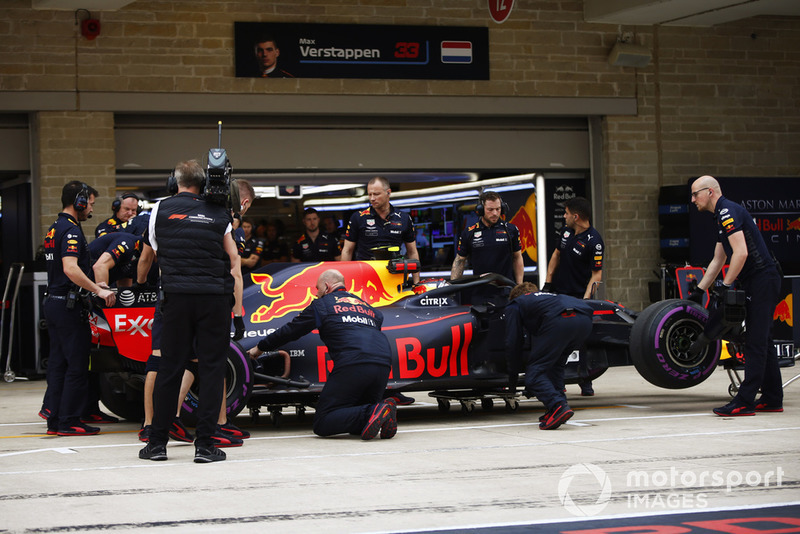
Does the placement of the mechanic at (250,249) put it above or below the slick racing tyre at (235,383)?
above

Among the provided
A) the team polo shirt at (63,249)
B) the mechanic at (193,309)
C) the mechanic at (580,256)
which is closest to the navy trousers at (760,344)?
the mechanic at (580,256)

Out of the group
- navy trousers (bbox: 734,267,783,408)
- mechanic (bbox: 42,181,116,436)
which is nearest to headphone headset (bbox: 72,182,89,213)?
mechanic (bbox: 42,181,116,436)

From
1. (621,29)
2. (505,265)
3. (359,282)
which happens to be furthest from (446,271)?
(359,282)

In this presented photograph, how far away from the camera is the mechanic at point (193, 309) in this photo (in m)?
7.00

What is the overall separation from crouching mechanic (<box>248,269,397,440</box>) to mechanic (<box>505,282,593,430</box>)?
1176 mm

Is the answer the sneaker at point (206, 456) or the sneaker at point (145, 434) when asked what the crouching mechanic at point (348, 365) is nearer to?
the sneaker at point (145, 434)

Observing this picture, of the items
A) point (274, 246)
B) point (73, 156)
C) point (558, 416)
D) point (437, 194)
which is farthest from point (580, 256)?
point (73, 156)

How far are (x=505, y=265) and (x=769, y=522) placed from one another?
6.36 metres

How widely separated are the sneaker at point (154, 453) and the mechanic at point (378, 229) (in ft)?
13.0

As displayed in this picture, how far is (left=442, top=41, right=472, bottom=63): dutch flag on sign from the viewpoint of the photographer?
54.6ft

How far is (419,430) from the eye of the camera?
8594mm

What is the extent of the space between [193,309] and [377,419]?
158 cm

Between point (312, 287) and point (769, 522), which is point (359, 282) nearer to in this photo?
point (312, 287)

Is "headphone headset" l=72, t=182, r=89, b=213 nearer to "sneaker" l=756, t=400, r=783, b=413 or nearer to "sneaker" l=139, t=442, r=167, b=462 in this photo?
"sneaker" l=139, t=442, r=167, b=462
